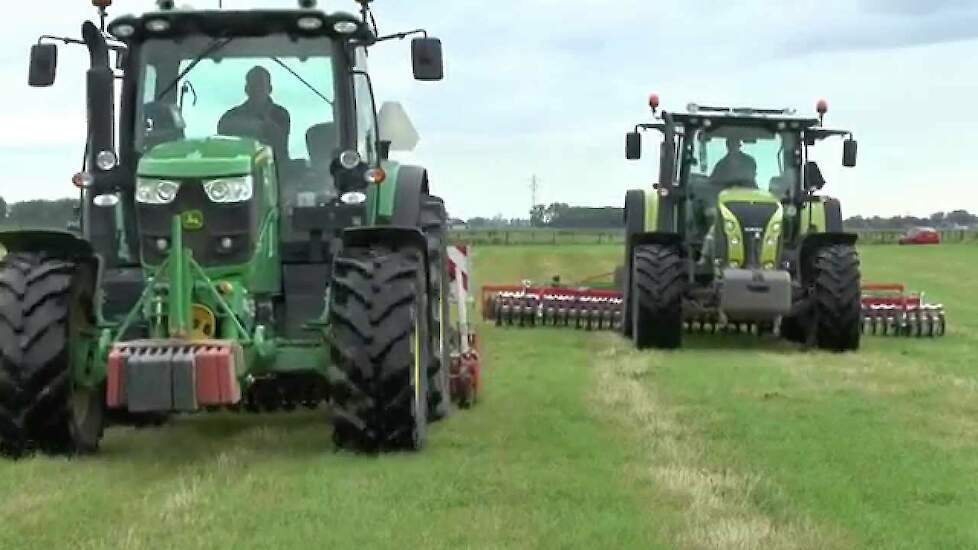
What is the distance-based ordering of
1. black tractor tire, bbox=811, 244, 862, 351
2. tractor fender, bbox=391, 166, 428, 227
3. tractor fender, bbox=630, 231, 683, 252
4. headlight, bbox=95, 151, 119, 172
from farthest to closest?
1. tractor fender, bbox=630, 231, 683, 252
2. black tractor tire, bbox=811, 244, 862, 351
3. tractor fender, bbox=391, 166, 428, 227
4. headlight, bbox=95, 151, 119, 172

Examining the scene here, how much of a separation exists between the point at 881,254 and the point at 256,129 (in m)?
36.1

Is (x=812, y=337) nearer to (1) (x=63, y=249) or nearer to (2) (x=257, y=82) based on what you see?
(2) (x=257, y=82)

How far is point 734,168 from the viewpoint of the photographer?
14.7 meters

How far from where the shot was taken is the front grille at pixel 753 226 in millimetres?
13531

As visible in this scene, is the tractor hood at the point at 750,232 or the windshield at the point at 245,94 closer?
the windshield at the point at 245,94

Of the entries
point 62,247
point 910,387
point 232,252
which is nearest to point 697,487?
point 232,252

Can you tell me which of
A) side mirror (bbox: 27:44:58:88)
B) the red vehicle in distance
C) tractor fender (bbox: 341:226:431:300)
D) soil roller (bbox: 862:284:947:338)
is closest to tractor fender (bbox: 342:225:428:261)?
tractor fender (bbox: 341:226:431:300)

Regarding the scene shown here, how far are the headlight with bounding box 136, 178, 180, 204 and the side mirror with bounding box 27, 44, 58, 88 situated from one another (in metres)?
1.16

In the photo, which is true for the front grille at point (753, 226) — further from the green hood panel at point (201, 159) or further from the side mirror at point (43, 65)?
the side mirror at point (43, 65)

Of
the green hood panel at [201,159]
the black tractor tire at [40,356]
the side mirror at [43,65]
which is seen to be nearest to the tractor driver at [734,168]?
the green hood panel at [201,159]

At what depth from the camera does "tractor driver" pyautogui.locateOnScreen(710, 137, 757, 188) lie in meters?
14.7

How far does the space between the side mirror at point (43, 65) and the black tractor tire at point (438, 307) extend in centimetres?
233

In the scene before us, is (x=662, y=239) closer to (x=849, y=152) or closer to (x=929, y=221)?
(x=849, y=152)

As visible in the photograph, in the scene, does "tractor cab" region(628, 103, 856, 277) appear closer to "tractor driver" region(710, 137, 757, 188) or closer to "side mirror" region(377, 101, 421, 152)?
"tractor driver" region(710, 137, 757, 188)
